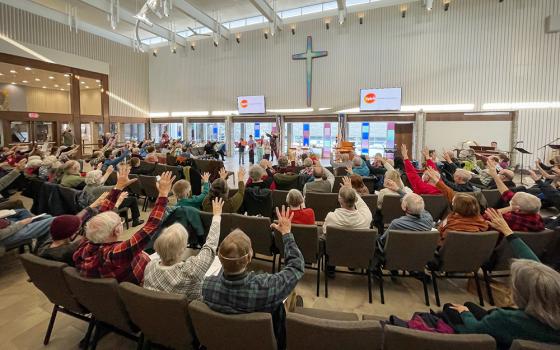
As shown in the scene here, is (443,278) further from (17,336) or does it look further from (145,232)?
(17,336)

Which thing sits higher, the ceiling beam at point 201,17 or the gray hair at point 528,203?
the ceiling beam at point 201,17

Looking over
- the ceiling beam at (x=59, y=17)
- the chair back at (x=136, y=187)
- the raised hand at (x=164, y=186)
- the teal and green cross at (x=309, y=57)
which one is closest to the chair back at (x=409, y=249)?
the raised hand at (x=164, y=186)

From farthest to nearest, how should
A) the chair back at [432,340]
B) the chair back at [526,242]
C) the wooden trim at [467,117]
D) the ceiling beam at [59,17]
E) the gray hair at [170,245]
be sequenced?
the ceiling beam at [59,17], the wooden trim at [467,117], the chair back at [526,242], the gray hair at [170,245], the chair back at [432,340]

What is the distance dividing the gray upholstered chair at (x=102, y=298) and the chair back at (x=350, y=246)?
1824 mm

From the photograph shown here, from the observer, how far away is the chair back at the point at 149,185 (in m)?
5.84

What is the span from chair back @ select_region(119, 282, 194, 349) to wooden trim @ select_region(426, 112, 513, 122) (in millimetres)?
13383

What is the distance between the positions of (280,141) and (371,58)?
6.07 metres

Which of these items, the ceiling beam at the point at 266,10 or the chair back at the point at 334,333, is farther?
the ceiling beam at the point at 266,10

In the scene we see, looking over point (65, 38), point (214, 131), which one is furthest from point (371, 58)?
point (65, 38)

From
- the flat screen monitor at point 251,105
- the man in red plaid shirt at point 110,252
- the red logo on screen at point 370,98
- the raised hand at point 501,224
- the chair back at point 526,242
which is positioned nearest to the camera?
the man in red plaid shirt at point 110,252

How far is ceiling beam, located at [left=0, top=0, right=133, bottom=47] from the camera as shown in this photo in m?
12.5

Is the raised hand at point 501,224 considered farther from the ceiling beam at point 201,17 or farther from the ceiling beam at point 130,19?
the ceiling beam at point 130,19

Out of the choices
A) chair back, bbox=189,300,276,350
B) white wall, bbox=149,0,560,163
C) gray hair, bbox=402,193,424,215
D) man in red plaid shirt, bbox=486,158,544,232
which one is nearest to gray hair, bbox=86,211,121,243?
chair back, bbox=189,300,276,350

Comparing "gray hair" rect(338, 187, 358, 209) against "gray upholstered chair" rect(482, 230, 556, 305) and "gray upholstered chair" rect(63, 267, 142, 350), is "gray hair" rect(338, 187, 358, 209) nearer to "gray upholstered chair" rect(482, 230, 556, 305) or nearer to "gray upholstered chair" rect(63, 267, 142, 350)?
"gray upholstered chair" rect(482, 230, 556, 305)
